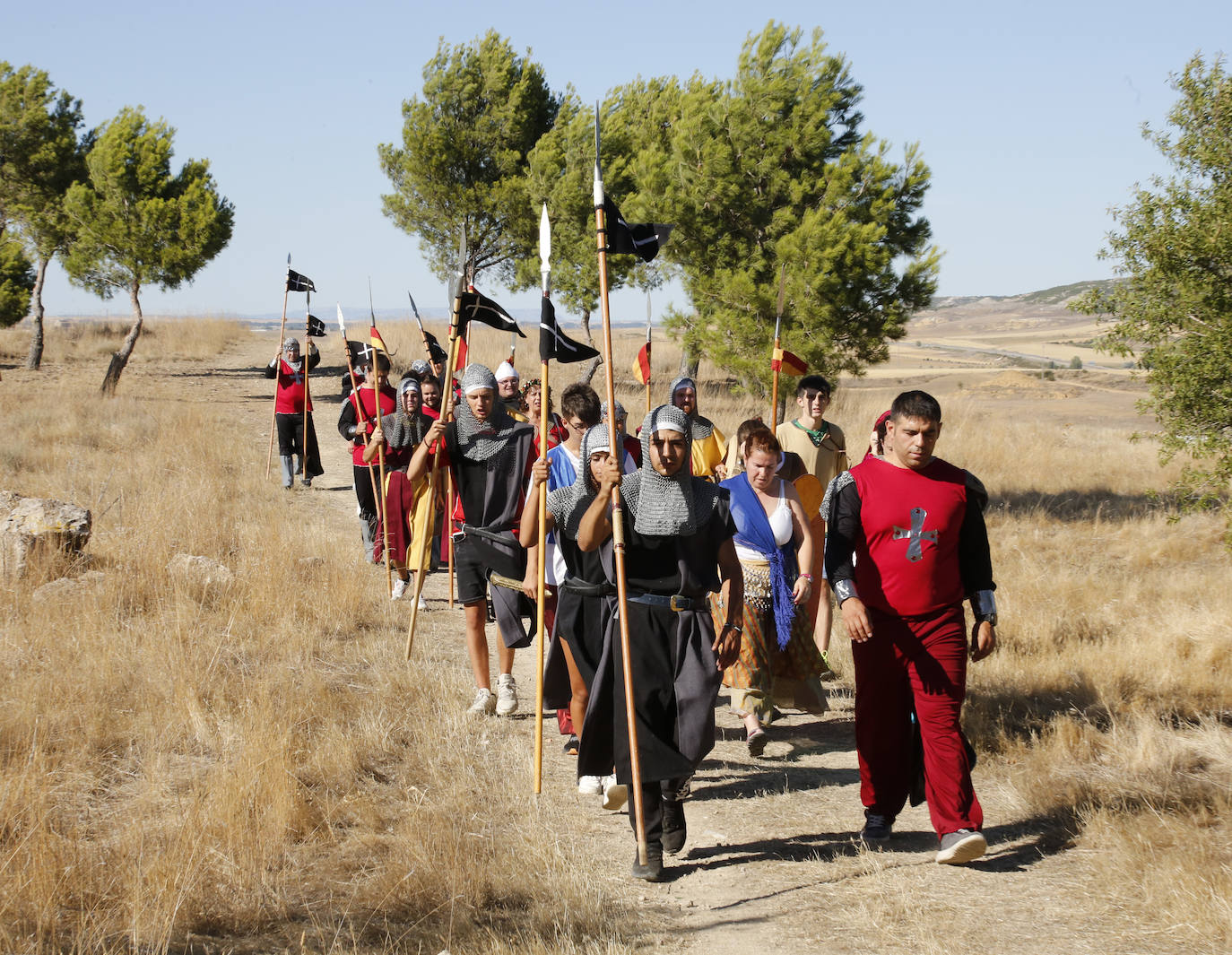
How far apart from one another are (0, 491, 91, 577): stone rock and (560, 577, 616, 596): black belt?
17.8ft

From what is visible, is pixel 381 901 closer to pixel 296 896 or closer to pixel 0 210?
pixel 296 896

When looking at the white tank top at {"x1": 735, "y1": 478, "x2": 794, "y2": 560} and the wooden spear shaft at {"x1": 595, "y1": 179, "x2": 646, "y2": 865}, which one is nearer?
the wooden spear shaft at {"x1": 595, "y1": 179, "x2": 646, "y2": 865}

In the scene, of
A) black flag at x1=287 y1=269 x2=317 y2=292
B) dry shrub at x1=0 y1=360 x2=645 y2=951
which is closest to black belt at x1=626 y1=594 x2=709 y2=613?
dry shrub at x1=0 y1=360 x2=645 y2=951

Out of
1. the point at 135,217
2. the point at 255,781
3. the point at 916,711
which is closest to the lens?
the point at 916,711

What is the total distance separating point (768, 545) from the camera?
6016 mm

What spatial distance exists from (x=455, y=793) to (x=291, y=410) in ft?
33.6

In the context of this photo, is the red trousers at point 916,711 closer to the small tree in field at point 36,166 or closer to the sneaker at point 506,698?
the sneaker at point 506,698

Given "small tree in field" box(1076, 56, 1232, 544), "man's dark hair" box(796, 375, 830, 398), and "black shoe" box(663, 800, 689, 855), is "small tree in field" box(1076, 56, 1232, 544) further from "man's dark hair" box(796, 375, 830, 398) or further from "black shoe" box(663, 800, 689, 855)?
"black shoe" box(663, 800, 689, 855)

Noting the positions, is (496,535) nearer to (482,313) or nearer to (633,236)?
(482,313)

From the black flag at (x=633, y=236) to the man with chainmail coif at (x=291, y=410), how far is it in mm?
9462

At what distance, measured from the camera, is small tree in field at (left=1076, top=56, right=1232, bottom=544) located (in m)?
7.58

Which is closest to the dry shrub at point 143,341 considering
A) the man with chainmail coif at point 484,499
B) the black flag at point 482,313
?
the black flag at point 482,313

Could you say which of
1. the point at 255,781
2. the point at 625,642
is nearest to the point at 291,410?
the point at 255,781

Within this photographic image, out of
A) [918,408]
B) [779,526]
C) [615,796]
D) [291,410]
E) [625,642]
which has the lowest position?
[615,796]
